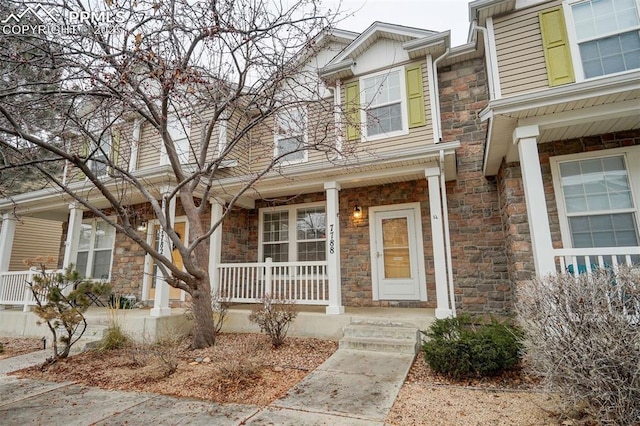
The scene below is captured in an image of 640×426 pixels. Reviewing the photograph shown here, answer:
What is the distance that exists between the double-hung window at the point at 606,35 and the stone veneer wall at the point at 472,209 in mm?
1655

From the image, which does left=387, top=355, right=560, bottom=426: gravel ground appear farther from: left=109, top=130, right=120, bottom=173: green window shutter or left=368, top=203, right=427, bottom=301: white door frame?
left=109, top=130, right=120, bottom=173: green window shutter

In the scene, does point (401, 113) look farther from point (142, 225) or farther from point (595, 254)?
point (142, 225)

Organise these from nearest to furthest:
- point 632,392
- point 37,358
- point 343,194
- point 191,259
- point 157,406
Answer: point 632,392 < point 157,406 < point 191,259 < point 37,358 < point 343,194

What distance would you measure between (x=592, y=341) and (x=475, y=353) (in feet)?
4.16

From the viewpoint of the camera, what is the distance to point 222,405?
2.93 meters

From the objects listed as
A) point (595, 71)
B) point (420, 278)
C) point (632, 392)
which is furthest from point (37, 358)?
point (595, 71)

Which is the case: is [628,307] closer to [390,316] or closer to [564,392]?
[564,392]

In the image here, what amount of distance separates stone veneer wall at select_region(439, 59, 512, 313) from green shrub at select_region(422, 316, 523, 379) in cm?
243

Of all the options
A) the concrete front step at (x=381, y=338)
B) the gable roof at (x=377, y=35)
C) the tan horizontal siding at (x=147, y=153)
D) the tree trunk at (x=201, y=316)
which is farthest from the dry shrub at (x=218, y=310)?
the gable roof at (x=377, y=35)

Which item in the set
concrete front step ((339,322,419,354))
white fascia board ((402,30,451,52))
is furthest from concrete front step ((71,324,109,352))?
white fascia board ((402,30,451,52))

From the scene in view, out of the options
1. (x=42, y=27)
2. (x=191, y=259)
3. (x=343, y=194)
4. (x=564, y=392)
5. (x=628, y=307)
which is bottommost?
(x=564, y=392)

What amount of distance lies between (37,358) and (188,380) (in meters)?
3.27

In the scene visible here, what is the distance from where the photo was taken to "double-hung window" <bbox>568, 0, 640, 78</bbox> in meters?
4.83

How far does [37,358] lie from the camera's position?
5031 millimetres
